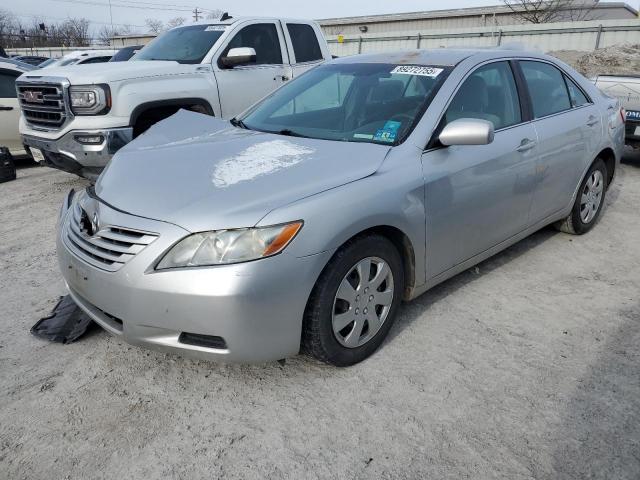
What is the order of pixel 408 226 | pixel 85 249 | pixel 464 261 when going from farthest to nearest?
pixel 464 261 < pixel 408 226 < pixel 85 249

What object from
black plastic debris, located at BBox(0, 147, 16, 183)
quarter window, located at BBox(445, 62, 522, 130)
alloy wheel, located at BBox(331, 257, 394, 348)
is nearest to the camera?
alloy wheel, located at BBox(331, 257, 394, 348)

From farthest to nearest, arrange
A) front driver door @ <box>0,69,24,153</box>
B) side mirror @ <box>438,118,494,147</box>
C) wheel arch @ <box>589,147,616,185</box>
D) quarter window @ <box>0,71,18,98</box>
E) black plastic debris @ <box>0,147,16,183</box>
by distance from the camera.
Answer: quarter window @ <box>0,71,18,98</box> → front driver door @ <box>0,69,24,153</box> → black plastic debris @ <box>0,147,16,183</box> → wheel arch @ <box>589,147,616,185</box> → side mirror @ <box>438,118,494,147</box>

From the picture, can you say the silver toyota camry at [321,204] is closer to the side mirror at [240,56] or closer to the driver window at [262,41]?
the side mirror at [240,56]

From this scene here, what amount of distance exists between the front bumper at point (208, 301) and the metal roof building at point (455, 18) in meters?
37.8

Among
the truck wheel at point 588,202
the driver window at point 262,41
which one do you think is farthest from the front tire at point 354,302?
the driver window at point 262,41

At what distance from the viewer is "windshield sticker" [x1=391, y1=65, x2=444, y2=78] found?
11.1 feet

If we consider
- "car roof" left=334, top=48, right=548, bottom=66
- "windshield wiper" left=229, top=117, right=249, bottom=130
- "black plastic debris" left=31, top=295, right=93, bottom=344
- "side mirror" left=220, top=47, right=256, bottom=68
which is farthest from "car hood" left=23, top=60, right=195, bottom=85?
"black plastic debris" left=31, top=295, right=93, bottom=344

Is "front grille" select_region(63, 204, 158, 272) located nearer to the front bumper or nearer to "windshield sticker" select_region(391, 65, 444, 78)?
the front bumper

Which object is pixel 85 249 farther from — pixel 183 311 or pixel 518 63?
pixel 518 63

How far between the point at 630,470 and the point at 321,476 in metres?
1.27

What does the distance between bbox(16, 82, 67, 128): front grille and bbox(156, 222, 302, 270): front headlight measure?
155 inches

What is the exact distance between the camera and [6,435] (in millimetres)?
2363

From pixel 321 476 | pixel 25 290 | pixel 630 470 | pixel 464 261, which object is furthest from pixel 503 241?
pixel 25 290

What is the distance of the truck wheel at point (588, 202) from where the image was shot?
4.67 metres
